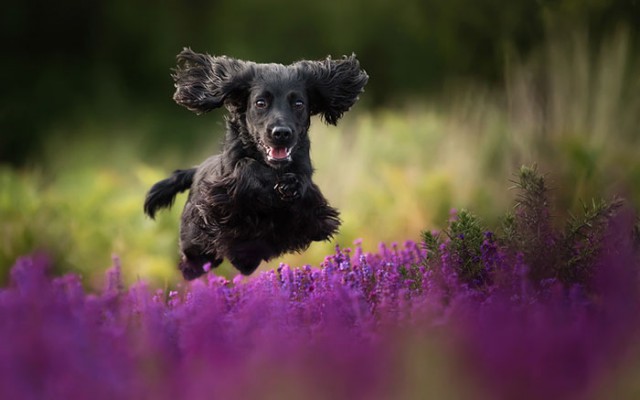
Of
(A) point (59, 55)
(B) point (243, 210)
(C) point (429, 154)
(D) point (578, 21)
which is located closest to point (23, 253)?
(B) point (243, 210)

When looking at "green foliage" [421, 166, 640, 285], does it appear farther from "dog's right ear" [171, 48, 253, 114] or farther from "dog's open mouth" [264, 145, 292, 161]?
"dog's right ear" [171, 48, 253, 114]

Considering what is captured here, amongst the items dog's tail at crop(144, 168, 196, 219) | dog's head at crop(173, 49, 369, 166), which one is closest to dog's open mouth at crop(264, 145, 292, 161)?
dog's head at crop(173, 49, 369, 166)

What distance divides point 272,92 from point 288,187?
411 mm

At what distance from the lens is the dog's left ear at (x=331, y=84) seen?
157 inches

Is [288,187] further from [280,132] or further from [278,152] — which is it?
[280,132]

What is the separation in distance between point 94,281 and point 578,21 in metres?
4.28

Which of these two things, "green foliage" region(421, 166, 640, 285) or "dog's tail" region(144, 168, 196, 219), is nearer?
"green foliage" region(421, 166, 640, 285)

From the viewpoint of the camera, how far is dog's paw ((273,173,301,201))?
3.67 metres

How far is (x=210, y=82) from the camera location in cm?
407

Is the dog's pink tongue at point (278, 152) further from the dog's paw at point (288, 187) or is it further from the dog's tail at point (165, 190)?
the dog's tail at point (165, 190)

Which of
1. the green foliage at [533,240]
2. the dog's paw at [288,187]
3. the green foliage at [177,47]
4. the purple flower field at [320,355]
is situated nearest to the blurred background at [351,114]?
the green foliage at [177,47]

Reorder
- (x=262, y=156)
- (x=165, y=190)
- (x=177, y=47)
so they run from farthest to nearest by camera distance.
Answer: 1. (x=177, y=47)
2. (x=165, y=190)
3. (x=262, y=156)

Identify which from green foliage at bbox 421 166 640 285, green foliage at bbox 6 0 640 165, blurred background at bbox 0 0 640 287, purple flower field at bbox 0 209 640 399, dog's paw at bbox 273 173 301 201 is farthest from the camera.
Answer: green foliage at bbox 6 0 640 165

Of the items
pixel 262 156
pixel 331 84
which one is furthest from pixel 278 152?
pixel 331 84
